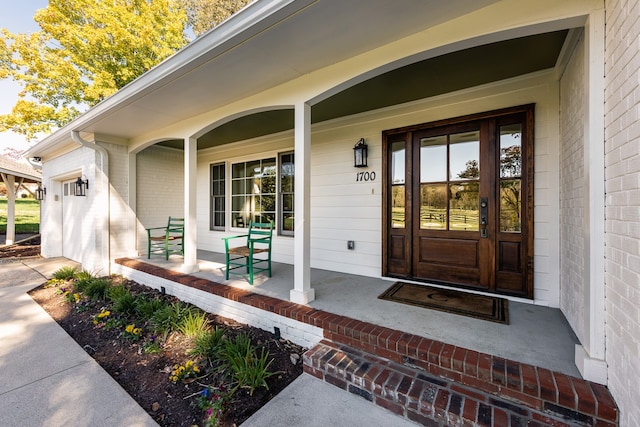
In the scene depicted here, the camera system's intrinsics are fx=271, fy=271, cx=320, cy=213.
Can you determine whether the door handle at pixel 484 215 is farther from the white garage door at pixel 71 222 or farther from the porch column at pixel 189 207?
the white garage door at pixel 71 222

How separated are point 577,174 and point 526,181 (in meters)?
0.80

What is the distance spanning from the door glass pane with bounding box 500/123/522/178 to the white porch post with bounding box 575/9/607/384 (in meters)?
1.37

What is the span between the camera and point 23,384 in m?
2.06

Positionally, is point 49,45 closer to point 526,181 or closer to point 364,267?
Result: point 364,267

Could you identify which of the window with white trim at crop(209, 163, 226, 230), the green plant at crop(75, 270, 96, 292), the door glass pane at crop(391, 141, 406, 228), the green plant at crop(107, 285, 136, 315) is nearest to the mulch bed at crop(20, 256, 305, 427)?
the green plant at crop(107, 285, 136, 315)

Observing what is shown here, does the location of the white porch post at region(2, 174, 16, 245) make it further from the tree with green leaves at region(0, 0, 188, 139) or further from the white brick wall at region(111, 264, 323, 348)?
the white brick wall at region(111, 264, 323, 348)

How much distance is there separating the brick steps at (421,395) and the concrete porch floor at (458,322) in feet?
0.97

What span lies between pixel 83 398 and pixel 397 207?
3.43 m

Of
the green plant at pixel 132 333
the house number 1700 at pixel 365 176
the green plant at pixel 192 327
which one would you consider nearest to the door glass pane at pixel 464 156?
the house number 1700 at pixel 365 176

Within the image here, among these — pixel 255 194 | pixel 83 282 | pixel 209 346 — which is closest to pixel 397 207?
pixel 209 346

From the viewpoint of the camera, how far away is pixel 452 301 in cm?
273

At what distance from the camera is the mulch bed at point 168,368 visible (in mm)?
1780

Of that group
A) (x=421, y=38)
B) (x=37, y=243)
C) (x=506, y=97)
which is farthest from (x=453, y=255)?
(x=37, y=243)

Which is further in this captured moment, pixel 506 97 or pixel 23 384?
pixel 506 97
